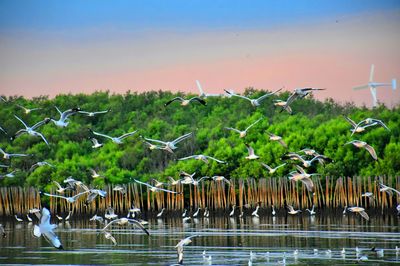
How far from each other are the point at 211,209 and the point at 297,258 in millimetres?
35340

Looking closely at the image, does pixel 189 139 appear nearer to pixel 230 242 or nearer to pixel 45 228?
pixel 230 242

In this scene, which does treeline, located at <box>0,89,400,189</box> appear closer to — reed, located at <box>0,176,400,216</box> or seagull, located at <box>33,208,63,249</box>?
reed, located at <box>0,176,400,216</box>

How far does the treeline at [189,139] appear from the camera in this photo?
243ft

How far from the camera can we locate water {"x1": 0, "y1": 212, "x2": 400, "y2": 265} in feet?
139

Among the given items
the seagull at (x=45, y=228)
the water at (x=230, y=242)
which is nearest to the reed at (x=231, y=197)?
the water at (x=230, y=242)

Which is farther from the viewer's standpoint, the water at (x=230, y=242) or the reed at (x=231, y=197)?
the reed at (x=231, y=197)

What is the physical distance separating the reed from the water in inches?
55.8

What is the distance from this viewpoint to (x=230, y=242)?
51.1m

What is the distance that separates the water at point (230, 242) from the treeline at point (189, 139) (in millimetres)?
7190

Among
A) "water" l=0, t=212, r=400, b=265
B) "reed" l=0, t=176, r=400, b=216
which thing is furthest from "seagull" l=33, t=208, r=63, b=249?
"reed" l=0, t=176, r=400, b=216

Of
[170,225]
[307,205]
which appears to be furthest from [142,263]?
[307,205]

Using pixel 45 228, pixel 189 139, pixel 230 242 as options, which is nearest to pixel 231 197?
pixel 189 139

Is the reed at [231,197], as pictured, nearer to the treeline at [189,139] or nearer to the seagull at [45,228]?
the treeline at [189,139]

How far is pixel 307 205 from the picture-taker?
231 ft
